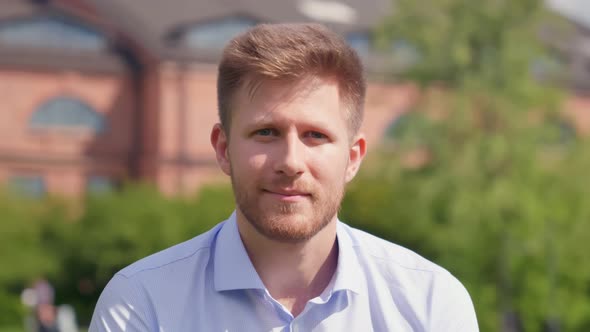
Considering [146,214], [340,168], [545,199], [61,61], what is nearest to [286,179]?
[340,168]

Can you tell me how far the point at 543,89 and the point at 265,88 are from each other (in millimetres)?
27847

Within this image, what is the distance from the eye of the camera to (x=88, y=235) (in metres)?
34.4

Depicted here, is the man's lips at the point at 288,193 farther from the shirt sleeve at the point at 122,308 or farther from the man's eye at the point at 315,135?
the shirt sleeve at the point at 122,308

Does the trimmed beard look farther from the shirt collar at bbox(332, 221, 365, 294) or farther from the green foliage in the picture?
the green foliage

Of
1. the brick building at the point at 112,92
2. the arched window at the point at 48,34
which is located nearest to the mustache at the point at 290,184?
the brick building at the point at 112,92

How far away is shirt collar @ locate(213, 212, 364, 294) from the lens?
2557 millimetres

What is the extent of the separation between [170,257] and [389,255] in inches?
19.2

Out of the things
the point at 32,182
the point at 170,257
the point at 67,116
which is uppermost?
the point at 67,116

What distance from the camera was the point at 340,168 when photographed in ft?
8.44

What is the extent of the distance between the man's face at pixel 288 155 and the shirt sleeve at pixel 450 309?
0.96ft

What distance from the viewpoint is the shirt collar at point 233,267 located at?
255 centimetres

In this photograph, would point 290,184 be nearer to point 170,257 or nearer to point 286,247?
point 286,247

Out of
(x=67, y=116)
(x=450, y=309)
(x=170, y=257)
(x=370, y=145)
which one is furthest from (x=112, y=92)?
(x=450, y=309)

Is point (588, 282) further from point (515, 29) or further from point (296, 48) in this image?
point (296, 48)
